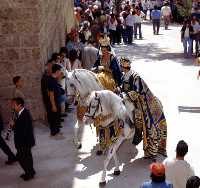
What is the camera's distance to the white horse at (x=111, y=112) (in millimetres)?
8969

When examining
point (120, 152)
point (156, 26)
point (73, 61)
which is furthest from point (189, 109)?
point (156, 26)

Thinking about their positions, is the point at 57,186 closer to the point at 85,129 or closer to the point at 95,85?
the point at 95,85

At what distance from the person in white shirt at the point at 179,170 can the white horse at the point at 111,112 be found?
2.50 metres

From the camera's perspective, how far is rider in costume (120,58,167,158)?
9617mm

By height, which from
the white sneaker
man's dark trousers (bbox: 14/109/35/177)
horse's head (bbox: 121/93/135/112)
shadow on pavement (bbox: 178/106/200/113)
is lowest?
the white sneaker

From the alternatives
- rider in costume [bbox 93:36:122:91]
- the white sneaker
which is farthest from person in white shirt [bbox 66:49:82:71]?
rider in costume [bbox 93:36:122:91]

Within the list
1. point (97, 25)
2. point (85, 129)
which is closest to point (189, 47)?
point (97, 25)

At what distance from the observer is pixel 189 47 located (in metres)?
20.7

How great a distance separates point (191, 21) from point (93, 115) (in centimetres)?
1238

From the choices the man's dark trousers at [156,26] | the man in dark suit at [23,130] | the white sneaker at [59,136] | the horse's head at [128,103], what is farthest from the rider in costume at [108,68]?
the man's dark trousers at [156,26]

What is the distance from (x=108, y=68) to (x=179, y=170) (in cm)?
Result: 479

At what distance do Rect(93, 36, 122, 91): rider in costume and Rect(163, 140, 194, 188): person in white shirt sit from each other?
4160 mm

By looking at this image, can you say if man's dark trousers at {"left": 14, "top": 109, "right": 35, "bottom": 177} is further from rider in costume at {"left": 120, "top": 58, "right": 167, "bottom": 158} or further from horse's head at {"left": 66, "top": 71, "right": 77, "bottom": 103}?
rider in costume at {"left": 120, "top": 58, "right": 167, "bottom": 158}

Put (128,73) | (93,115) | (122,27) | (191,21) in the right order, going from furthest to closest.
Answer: (122,27) → (191,21) → (128,73) → (93,115)
